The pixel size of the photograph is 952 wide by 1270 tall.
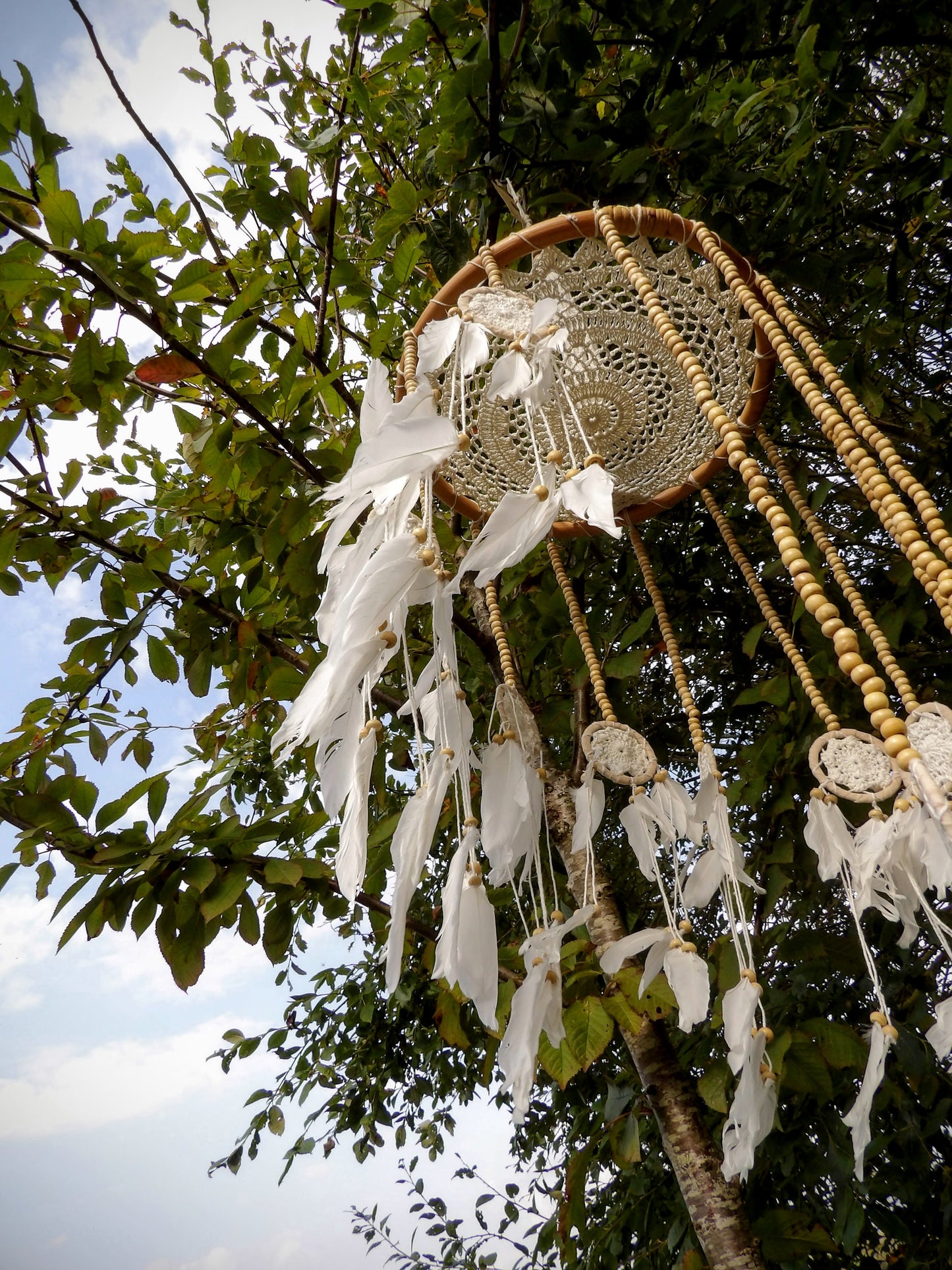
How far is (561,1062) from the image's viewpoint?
23.2 inches

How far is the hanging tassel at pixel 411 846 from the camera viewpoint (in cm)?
35

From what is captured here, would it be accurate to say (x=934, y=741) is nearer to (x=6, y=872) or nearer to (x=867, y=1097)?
(x=867, y=1097)

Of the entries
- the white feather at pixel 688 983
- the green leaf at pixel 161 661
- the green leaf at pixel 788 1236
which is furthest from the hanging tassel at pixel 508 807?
the green leaf at pixel 161 661

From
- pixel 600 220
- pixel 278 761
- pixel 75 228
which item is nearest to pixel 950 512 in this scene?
pixel 600 220

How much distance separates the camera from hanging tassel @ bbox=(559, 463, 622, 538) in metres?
0.34

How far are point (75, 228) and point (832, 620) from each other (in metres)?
0.66

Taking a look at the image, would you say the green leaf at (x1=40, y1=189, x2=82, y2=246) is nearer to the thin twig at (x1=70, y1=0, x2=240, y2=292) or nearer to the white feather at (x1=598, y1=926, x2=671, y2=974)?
the thin twig at (x1=70, y1=0, x2=240, y2=292)

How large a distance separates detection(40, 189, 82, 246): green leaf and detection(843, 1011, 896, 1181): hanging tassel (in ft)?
2.60

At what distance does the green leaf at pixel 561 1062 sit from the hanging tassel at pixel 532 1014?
0.37 ft

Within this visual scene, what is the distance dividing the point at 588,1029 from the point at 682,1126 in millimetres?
137

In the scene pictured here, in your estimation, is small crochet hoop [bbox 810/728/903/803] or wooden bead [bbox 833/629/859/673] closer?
wooden bead [bbox 833/629/859/673]

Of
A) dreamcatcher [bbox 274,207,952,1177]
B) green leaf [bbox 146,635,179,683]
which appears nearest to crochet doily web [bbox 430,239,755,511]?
dreamcatcher [bbox 274,207,952,1177]

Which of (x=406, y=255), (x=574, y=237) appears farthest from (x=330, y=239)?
(x=574, y=237)

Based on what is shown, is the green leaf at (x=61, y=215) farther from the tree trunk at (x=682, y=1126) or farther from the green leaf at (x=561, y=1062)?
the green leaf at (x=561, y=1062)
